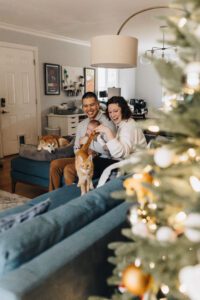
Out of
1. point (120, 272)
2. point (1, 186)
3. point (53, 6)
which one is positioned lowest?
point (1, 186)

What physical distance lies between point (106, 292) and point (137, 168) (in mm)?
702

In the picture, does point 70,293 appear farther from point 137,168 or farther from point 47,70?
point 47,70

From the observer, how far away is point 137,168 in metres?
0.96

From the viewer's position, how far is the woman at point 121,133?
2.55 m

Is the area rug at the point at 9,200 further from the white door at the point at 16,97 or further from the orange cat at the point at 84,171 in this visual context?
the white door at the point at 16,97

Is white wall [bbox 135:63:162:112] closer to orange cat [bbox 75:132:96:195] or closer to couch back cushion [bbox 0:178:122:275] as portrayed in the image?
orange cat [bbox 75:132:96:195]

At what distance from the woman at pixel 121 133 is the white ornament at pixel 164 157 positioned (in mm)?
1580

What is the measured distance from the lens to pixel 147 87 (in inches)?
376

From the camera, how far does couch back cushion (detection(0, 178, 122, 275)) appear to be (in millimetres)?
1040

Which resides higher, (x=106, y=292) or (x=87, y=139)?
(x=87, y=139)

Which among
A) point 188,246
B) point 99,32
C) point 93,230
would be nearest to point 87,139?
point 93,230

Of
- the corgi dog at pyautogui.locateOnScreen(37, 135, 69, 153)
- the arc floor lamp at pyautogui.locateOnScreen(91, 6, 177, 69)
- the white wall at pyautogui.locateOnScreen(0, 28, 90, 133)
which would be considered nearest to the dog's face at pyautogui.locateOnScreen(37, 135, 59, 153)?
the corgi dog at pyautogui.locateOnScreen(37, 135, 69, 153)

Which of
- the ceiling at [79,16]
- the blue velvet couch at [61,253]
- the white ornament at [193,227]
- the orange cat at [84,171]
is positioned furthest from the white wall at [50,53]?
the white ornament at [193,227]

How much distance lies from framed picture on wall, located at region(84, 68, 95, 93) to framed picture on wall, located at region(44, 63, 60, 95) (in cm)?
103
